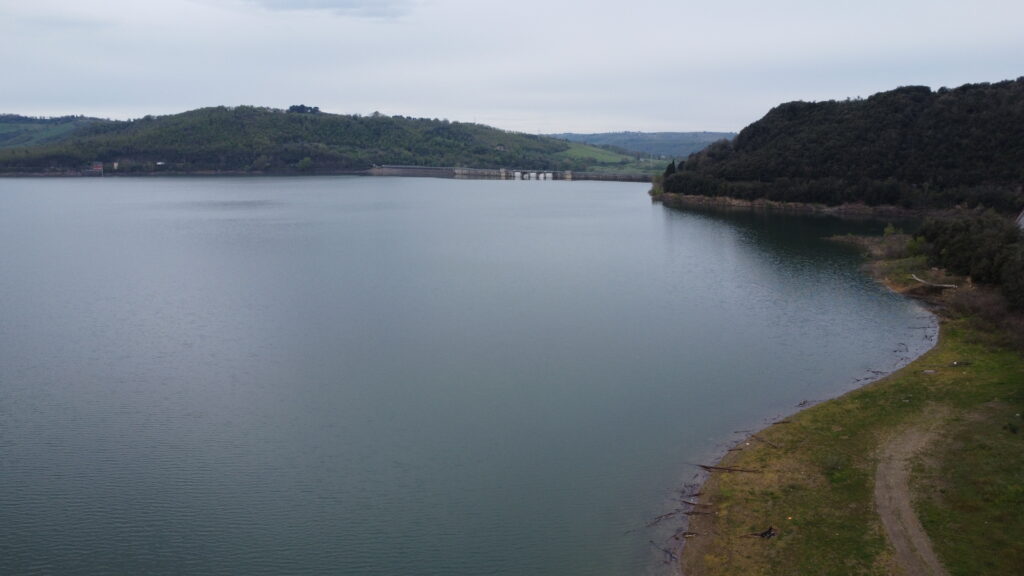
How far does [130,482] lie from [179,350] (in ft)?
28.9

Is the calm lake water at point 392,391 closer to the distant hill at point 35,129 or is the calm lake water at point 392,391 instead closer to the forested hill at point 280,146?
the forested hill at point 280,146

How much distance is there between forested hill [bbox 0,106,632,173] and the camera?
119m

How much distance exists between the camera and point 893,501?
1284cm

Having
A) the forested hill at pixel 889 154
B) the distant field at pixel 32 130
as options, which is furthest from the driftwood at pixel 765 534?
the distant field at pixel 32 130

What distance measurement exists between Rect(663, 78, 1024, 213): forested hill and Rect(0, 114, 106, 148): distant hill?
130938 millimetres

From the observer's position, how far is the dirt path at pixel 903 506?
11023mm

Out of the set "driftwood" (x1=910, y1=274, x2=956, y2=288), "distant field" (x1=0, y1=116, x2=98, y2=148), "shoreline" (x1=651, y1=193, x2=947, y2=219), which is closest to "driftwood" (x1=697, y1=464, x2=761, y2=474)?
"driftwood" (x1=910, y1=274, x2=956, y2=288)

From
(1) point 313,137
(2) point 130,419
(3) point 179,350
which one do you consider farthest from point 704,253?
(1) point 313,137

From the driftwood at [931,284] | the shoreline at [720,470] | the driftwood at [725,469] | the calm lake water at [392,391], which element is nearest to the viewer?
the shoreline at [720,470]

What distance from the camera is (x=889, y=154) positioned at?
6381 cm

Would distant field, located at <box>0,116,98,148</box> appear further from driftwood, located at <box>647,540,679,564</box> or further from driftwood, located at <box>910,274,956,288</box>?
driftwood, located at <box>647,540,679,564</box>

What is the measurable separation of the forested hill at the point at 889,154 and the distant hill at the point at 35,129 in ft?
430

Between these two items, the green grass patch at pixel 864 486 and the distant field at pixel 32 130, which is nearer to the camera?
the green grass patch at pixel 864 486

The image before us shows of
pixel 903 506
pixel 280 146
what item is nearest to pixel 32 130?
pixel 280 146
